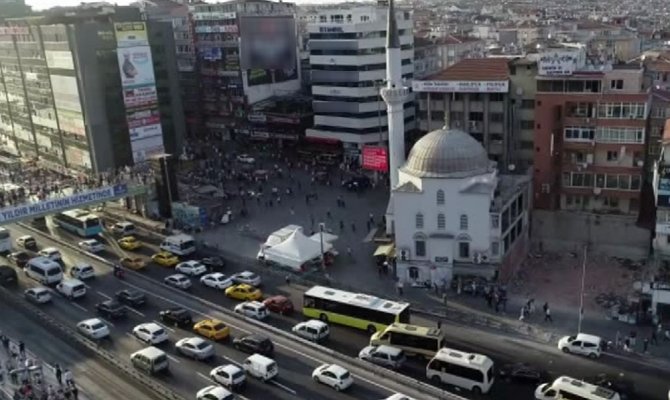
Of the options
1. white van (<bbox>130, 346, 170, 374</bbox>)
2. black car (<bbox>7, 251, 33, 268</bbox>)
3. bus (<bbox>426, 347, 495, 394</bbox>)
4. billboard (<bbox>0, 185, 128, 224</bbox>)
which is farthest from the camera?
billboard (<bbox>0, 185, 128, 224</bbox>)

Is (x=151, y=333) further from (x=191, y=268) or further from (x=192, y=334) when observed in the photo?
(x=191, y=268)

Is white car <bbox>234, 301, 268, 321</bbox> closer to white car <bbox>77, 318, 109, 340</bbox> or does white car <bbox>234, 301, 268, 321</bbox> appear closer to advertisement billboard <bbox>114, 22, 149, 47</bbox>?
white car <bbox>77, 318, 109, 340</bbox>

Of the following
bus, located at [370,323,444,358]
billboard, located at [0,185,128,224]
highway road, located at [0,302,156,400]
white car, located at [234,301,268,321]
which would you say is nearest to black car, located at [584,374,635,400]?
bus, located at [370,323,444,358]

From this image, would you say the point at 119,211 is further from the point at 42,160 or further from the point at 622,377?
the point at 622,377

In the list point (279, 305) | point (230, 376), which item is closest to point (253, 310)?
point (279, 305)

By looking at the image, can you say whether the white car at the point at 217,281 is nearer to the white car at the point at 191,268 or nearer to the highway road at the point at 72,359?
the white car at the point at 191,268

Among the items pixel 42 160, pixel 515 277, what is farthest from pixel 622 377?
pixel 42 160

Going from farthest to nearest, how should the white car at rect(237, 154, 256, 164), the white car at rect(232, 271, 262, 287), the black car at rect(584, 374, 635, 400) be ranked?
1. the white car at rect(237, 154, 256, 164)
2. the white car at rect(232, 271, 262, 287)
3. the black car at rect(584, 374, 635, 400)
